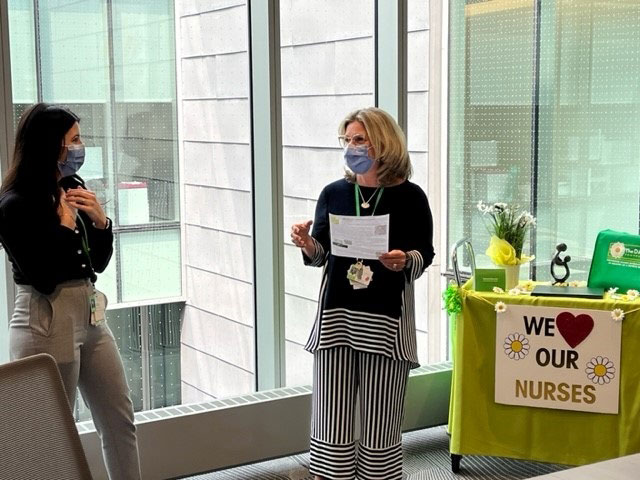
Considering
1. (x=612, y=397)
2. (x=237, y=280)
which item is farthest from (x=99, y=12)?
(x=612, y=397)

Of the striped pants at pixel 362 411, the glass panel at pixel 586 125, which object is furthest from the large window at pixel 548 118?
the striped pants at pixel 362 411

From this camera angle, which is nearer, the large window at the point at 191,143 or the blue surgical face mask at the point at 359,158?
the blue surgical face mask at the point at 359,158

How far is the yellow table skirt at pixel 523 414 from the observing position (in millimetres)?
3352

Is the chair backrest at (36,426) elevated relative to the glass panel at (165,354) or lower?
elevated

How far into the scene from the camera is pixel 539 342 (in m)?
3.43

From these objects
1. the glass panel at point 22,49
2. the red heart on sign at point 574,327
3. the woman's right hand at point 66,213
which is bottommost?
the red heart on sign at point 574,327

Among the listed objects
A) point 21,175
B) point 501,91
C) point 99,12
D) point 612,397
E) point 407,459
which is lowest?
point 407,459

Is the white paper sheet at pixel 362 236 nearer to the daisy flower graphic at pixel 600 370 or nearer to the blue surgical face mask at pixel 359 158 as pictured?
the blue surgical face mask at pixel 359 158

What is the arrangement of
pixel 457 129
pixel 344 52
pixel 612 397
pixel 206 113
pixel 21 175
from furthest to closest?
1. pixel 457 129
2. pixel 344 52
3. pixel 206 113
4. pixel 612 397
5. pixel 21 175

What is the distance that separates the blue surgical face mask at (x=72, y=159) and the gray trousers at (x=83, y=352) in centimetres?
35

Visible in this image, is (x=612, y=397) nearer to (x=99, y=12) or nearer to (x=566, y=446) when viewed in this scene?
(x=566, y=446)

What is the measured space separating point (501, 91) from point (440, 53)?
341mm

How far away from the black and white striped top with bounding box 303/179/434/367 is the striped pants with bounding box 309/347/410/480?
0.07 metres

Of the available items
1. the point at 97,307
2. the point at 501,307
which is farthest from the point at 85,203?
the point at 501,307
